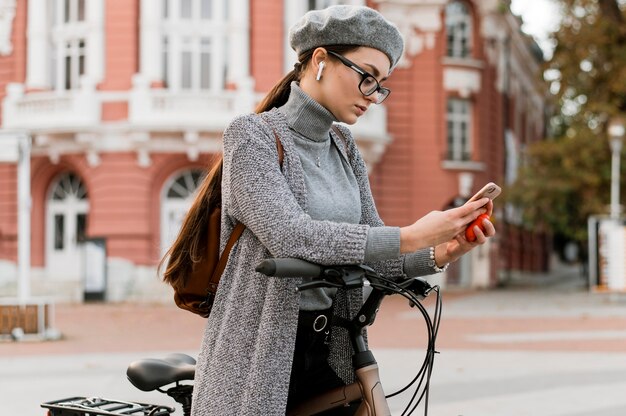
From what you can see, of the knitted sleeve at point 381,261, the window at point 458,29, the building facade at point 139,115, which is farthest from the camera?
the window at point 458,29

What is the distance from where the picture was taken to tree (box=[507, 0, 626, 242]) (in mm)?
26812

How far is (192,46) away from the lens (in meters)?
24.7

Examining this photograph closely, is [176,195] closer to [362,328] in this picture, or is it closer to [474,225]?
[362,328]

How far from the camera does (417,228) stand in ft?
7.89

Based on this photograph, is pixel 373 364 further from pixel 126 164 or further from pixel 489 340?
pixel 126 164

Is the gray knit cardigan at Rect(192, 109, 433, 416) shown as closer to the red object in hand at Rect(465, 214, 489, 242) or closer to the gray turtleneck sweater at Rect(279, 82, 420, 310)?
the gray turtleneck sweater at Rect(279, 82, 420, 310)

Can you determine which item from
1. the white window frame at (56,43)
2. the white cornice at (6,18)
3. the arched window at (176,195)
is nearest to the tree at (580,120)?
the arched window at (176,195)

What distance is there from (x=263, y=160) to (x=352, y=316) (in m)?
0.51

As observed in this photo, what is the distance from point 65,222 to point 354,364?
932 inches

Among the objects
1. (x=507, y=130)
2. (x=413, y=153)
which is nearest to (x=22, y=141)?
(x=413, y=153)

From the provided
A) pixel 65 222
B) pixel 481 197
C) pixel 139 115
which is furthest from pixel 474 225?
pixel 65 222

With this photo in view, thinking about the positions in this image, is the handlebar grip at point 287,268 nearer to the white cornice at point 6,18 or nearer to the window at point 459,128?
the white cornice at point 6,18

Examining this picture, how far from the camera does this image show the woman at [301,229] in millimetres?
2457

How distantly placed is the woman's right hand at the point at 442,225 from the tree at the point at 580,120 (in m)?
25.0
